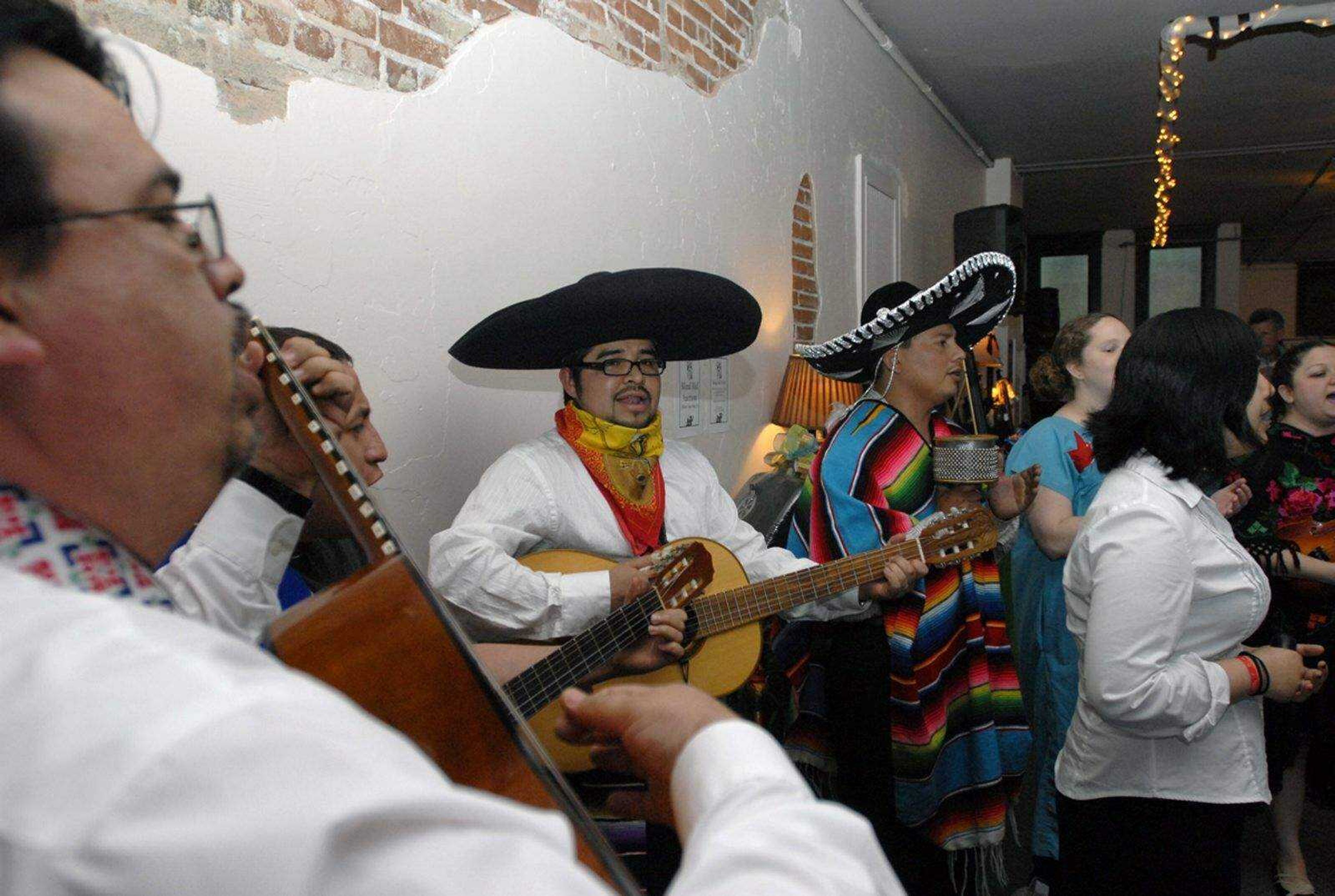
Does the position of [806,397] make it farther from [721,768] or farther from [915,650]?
[721,768]

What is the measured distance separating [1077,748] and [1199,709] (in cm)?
31

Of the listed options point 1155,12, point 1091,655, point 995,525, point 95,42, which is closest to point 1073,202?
point 1155,12

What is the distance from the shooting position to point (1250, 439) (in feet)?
6.67

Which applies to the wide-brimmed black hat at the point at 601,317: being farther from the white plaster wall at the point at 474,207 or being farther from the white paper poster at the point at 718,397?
the white paper poster at the point at 718,397

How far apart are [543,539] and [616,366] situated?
461 millimetres

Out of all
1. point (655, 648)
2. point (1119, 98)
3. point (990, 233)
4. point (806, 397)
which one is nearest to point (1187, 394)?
point (655, 648)

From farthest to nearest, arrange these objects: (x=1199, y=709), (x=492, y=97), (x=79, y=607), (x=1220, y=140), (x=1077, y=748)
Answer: (x=1220, y=140) < (x=492, y=97) < (x=1077, y=748) < (x=1199, y=709) < (x=79, y=607)

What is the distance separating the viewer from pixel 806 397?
158 inches

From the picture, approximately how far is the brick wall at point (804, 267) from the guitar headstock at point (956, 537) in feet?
6.81

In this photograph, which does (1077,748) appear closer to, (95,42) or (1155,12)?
(95,42)

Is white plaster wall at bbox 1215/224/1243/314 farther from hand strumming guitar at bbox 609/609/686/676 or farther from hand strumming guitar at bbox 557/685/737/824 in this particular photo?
hand strumming guitar at bbox 557/685/737/824

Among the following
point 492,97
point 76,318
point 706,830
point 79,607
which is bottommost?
point 706,830

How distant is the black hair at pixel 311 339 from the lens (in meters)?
1.55

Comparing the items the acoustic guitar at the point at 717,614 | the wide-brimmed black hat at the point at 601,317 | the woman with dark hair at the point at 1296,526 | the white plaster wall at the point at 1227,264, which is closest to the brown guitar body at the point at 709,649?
the acoustic guitar at the point at 717,614
